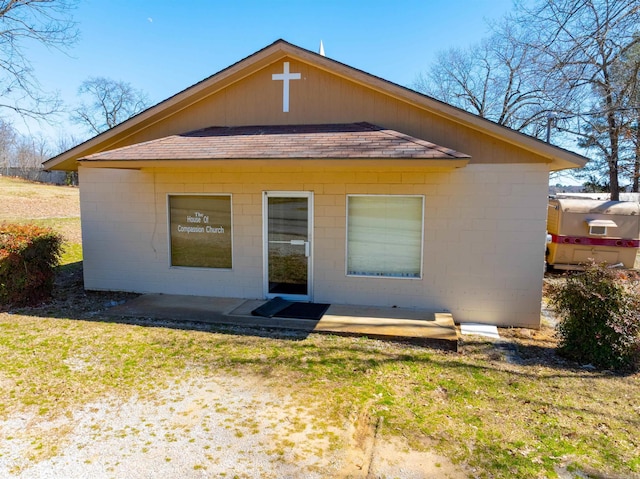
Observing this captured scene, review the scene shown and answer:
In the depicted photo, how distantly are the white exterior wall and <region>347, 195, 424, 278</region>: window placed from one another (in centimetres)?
16

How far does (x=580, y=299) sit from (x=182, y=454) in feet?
17.1

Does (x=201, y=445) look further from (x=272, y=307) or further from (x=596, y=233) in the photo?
(x=596, y=233)

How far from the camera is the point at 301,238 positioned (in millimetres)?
8000

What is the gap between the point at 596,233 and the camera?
38.2 ft

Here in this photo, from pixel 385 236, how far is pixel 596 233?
24.7ft

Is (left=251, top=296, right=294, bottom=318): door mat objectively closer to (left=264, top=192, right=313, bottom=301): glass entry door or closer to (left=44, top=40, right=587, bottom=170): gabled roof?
(left=264, top=192, right=313, bottom=301): glass entry door

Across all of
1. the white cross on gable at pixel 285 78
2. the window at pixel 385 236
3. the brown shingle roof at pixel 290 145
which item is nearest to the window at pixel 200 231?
the brown shingle roof at pixel 290 145

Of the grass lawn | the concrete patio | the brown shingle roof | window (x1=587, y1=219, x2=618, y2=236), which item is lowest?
the grass lawn

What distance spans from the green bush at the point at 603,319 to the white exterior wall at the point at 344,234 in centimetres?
142

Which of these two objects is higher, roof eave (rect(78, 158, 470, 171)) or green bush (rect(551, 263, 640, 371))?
roof eave (rect(78, 158, 470, 171))

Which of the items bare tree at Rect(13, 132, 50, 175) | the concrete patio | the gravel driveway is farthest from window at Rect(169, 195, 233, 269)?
bare tree at Rect(13, 132, 50, 175)

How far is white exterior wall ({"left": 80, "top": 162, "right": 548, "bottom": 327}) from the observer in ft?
23.5

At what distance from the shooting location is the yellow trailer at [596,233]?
11.6 meters

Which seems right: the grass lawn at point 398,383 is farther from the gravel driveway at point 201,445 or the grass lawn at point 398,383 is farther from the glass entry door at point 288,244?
the glass entry door at point 288,244
